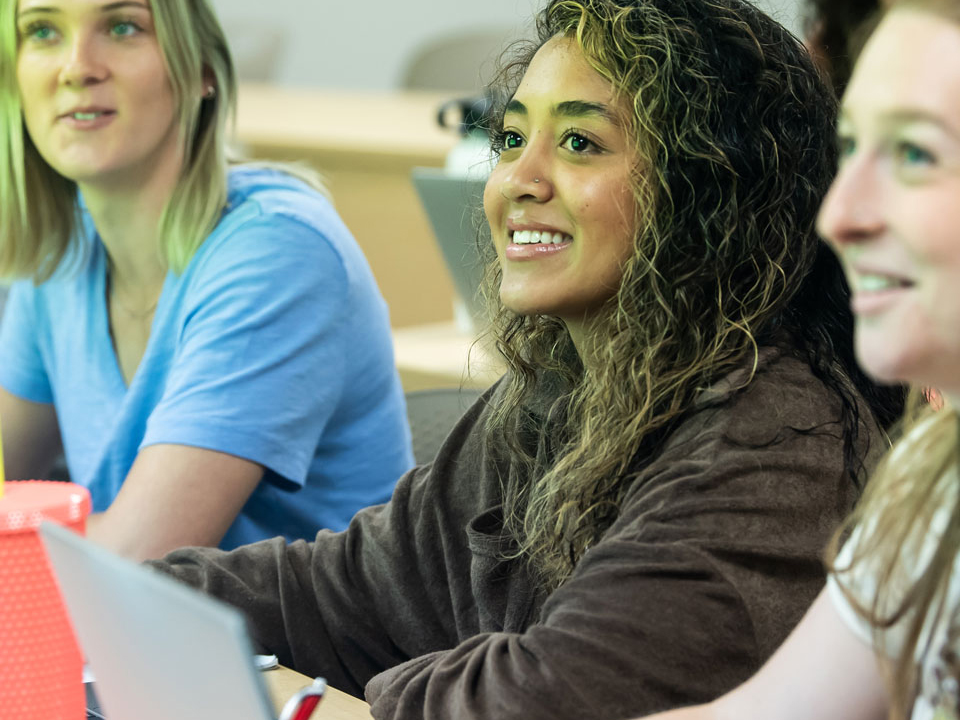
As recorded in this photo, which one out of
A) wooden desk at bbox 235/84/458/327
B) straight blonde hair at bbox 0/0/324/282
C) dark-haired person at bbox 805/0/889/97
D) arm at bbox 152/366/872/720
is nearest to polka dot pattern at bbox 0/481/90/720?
arm at bbox 152/366/872/720

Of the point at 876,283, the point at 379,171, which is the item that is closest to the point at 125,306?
the point at 876,283

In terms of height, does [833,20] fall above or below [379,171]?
above

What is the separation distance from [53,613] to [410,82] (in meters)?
4.36

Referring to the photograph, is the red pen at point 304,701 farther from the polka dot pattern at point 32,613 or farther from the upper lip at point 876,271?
the upper lip at point 876,271

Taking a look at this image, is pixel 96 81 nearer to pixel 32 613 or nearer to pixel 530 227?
pixel 530 227

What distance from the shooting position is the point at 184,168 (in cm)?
170

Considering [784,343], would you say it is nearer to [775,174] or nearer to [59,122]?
[775,174]

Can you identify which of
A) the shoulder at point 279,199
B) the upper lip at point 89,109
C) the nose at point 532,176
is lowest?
the shoulder at point 279,199

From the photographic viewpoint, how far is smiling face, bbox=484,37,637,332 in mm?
1063

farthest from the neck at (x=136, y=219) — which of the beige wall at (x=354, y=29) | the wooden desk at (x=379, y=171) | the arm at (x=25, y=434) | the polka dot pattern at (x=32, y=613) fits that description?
the beige wall at (x=354, y=29)

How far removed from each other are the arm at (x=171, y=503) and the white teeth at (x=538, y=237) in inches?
19.0

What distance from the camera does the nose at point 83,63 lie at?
1.61m

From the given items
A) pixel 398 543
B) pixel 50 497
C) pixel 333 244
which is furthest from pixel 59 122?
pixel 50 497

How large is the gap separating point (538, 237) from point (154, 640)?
1.82ft
